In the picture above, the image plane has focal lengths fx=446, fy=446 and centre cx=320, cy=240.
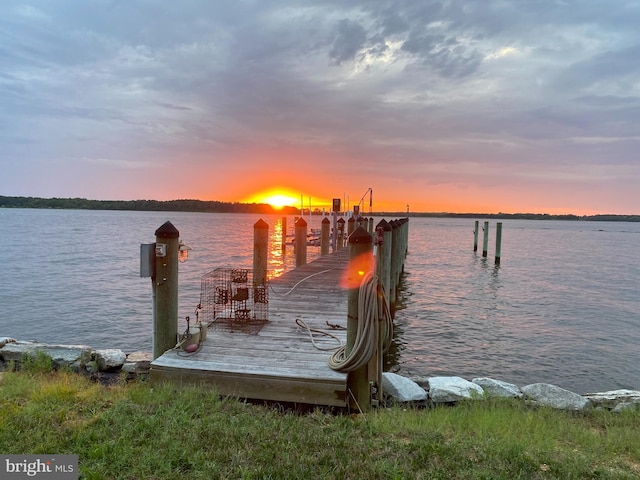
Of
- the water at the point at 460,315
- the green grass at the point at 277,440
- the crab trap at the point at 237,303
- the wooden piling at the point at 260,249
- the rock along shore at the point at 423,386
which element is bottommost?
the water at the point at 460,315

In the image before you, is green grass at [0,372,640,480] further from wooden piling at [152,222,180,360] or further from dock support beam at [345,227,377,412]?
wooden piling at [152,222,180,360]

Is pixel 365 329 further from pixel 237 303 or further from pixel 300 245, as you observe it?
pixel 300 245

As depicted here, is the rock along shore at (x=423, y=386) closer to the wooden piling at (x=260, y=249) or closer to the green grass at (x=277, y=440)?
the green grass at (x=277, y=440)

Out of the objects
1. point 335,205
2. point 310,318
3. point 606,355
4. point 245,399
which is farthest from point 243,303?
point 335,205

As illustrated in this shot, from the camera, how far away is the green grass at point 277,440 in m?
2.97

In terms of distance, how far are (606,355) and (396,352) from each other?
194 inches

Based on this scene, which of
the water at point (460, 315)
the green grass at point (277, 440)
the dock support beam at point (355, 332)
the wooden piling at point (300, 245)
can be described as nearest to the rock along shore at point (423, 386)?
the dock support beam at point (355, 332)

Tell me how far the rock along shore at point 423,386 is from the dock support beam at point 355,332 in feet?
2.32

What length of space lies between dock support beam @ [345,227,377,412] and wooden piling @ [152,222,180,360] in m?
2.15

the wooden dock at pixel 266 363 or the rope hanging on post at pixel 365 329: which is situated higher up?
the rope hanging on post at pixel 365 329

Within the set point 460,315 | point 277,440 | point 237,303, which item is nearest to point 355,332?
point 277,440

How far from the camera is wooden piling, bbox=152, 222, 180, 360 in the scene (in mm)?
5281

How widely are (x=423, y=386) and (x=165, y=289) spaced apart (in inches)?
138

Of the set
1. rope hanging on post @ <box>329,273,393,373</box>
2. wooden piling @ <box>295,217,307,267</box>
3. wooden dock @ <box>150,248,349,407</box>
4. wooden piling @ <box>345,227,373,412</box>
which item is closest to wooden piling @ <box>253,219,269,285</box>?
wooden dock @ <box>150,248,349,407</box>
